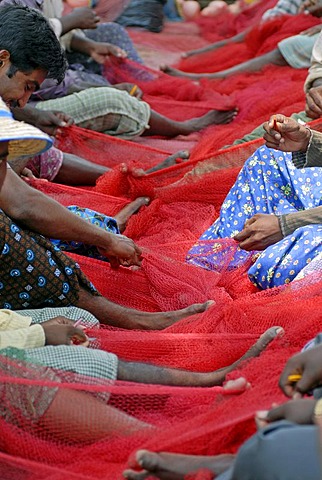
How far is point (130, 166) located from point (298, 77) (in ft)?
5.67

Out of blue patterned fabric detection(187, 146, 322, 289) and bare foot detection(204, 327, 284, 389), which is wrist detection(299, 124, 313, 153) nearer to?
blue patterned fabric detection(187, 146, 322, 289)

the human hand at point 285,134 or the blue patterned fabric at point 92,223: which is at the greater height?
the human hand at point 285,134

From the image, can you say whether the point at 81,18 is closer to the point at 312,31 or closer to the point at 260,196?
→ the point at 312,31

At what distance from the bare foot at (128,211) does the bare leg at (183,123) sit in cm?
145

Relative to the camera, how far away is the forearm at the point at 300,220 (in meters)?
3.28

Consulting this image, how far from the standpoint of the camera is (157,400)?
7.85 ft

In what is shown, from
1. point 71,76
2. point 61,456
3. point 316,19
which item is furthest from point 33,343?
point 316,19

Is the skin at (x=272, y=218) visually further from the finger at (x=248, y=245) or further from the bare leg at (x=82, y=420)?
the bare leg at (x=82, y=420)

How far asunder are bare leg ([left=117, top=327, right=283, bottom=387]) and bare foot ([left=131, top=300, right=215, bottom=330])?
1.55 feet

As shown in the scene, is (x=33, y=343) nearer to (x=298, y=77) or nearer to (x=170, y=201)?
(x=170, y=201)

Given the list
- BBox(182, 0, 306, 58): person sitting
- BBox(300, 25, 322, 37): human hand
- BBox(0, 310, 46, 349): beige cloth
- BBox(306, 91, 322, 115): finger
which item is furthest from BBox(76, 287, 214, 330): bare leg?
BBox(182, 0, 306, 58): person sitting

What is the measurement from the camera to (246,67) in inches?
249

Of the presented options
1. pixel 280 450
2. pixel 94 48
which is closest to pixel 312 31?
pixel 94 48

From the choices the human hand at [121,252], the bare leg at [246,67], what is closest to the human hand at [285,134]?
the human hand at [121,252]
